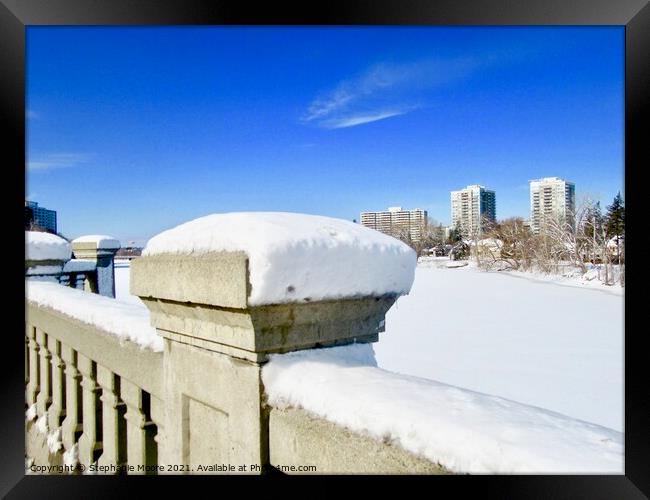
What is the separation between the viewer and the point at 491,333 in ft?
29.5

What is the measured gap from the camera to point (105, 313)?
2.51 m

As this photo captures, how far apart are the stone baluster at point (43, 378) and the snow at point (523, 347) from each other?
270cm

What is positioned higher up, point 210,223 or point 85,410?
point 210,223

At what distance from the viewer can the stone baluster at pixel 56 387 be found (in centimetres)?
315

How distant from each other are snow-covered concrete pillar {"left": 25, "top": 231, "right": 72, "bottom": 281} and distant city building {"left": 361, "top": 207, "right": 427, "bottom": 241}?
3999cm

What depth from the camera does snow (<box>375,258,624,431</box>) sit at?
5.55m

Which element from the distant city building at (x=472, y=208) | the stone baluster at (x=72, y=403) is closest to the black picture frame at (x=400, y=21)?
the stone baluster at (x=72, y=403)

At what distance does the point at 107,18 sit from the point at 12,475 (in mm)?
1610

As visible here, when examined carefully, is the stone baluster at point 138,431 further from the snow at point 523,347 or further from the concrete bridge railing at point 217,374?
the snow at point 523,347

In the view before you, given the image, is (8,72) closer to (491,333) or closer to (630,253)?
(630,253)

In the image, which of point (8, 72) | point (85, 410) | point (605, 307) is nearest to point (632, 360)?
point (8, 72)

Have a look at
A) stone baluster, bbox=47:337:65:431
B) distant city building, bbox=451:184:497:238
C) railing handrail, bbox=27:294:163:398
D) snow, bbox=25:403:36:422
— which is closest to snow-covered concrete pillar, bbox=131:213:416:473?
railing handrail, bbox=27:294:163:398

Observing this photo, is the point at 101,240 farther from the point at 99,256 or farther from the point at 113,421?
the point at 113,421

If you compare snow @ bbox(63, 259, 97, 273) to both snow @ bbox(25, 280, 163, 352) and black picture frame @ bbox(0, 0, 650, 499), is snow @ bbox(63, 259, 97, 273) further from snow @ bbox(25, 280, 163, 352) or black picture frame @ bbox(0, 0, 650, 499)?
black picture frame @ bbox(0, 0, 650, 499)
